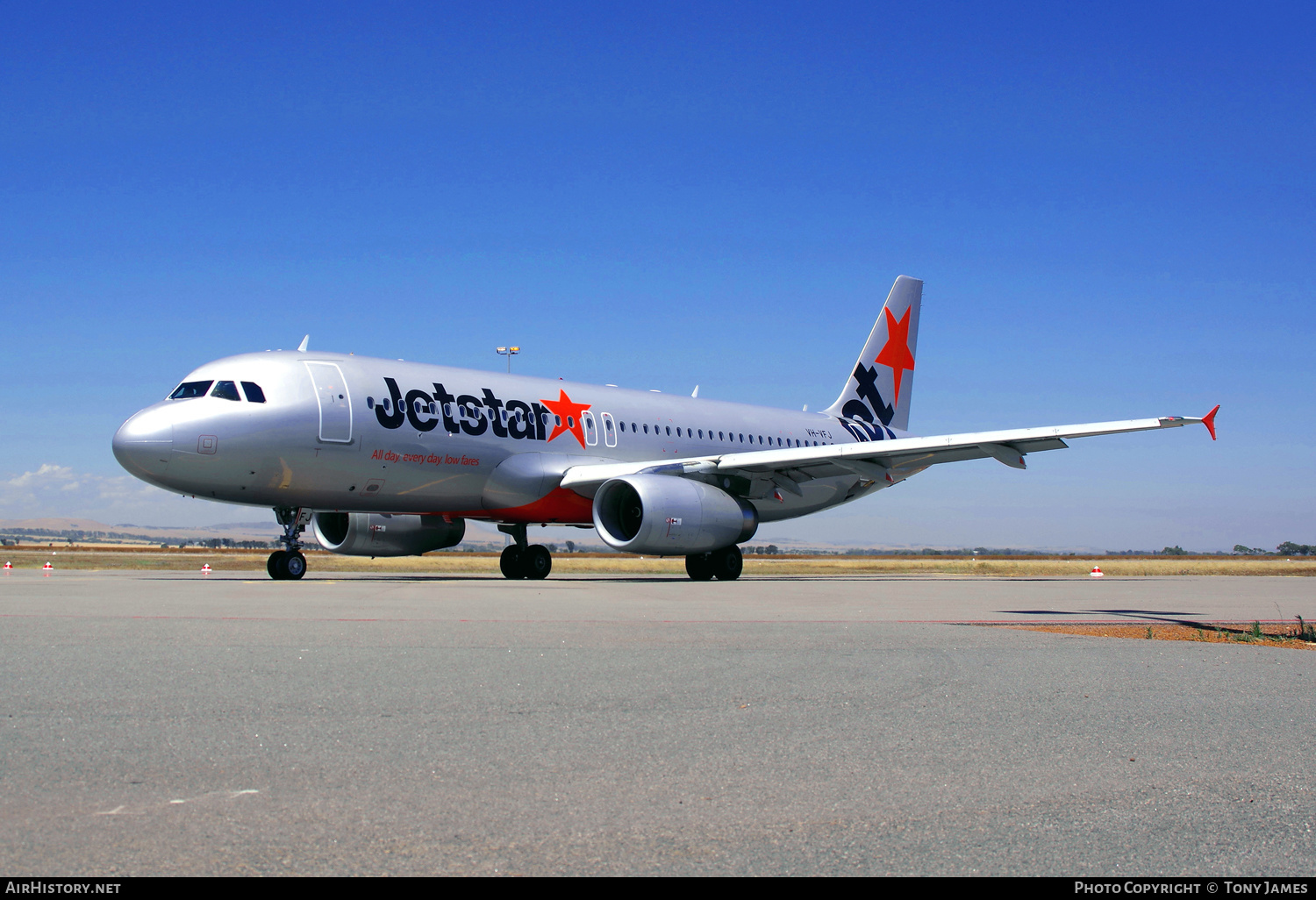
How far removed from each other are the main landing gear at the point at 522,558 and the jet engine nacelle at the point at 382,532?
1.34 metres

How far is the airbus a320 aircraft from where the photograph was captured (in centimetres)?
1862

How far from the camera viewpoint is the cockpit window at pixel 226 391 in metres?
18.7

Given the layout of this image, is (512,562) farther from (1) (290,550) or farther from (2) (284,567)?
(2) (284,567)

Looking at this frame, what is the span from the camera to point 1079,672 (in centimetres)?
744

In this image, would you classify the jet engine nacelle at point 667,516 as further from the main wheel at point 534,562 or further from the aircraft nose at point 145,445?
the aircraft nose at point 145,445

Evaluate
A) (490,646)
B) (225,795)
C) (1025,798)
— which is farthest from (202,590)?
(1025,798)

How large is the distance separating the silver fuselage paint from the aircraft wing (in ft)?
3.63

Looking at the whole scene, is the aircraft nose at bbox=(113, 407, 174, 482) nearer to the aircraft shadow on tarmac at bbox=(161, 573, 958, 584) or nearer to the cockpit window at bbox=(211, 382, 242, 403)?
the cockpit window at bbox=(211, 382, 242, 403)

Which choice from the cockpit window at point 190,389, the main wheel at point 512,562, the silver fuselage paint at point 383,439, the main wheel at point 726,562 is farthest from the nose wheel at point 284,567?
the main wheel at point 726,562

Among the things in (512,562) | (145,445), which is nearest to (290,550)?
(145,445)

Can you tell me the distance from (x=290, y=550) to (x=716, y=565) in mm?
9242

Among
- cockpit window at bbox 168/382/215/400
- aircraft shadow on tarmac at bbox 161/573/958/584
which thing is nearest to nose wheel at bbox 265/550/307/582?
aircraft shadow on tarmac at bbox 161/573/958/584

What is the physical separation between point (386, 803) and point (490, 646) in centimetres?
466
